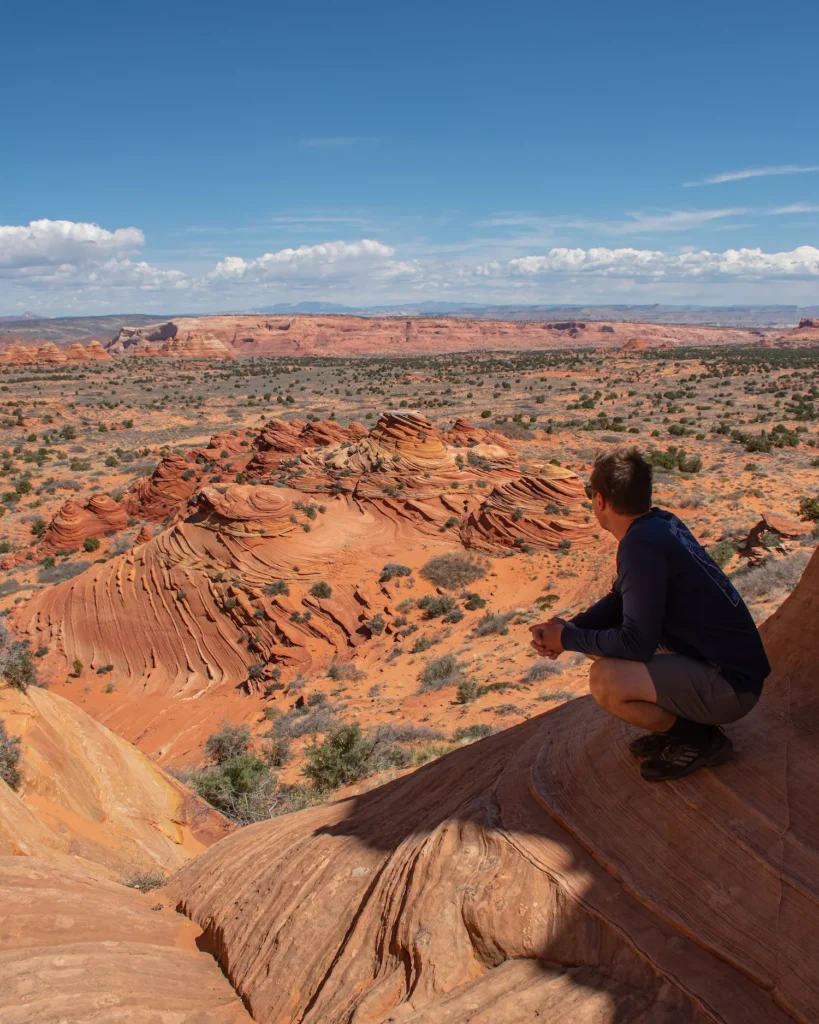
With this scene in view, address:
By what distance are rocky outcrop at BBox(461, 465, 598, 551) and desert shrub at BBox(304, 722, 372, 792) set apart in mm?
10120

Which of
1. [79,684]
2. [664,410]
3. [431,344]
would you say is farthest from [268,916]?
[431,344]

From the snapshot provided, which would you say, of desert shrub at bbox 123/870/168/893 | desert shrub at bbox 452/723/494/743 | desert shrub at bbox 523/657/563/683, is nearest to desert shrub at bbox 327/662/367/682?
desert shrub at bbox 523/657/563/683

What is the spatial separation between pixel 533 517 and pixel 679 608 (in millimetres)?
16470

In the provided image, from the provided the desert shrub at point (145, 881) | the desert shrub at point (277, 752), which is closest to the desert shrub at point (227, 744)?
the desert shrub at point (277, 752)

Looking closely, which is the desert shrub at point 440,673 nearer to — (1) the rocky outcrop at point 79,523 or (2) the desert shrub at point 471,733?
(2) the desert shrub at point 471,733

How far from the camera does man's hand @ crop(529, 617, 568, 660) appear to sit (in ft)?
10.9

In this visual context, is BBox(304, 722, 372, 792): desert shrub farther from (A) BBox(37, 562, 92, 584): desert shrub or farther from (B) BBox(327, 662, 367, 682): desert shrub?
(A) BBox(37, 562, 92, 584): desert shrub

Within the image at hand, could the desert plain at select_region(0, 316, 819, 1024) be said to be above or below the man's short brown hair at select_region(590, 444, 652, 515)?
below

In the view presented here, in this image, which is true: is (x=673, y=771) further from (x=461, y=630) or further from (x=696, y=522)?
(x=696, y=522)

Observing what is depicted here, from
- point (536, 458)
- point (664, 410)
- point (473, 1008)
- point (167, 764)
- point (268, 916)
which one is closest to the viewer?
point (473, 1008)

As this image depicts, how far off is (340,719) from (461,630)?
426cm

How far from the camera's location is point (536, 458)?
1209 inches

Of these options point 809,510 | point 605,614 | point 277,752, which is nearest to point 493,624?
point 277,752

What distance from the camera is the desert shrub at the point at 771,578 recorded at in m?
11.3
